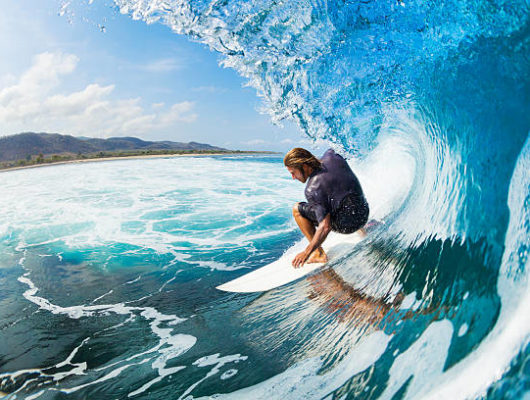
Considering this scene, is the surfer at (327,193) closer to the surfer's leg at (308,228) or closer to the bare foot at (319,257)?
the surfer's leg at (308,228)

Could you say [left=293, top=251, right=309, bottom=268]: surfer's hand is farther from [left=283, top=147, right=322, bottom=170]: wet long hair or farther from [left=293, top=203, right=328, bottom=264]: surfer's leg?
[left=283, top=147, right=322, bottom=170]: wet long hair

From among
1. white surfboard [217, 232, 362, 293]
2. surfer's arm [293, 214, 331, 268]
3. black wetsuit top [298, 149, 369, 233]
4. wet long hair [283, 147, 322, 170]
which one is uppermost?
wet long hair [283, 147, 322, 170]

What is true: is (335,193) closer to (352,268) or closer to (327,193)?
(327,193)

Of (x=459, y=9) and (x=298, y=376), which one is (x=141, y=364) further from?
(x=459, y=9)

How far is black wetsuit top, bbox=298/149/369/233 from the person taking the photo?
8.73 feet

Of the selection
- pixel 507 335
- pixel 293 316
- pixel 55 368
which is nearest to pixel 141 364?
pixel 55 368

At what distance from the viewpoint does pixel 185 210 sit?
27.7ft

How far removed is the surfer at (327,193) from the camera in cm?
266

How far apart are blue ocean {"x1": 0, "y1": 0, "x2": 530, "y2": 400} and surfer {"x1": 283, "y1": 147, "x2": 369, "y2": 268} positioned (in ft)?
1.33

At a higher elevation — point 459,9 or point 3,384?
point 459,9

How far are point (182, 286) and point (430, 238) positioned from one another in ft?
9.16

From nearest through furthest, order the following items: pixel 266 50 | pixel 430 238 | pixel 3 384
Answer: pixel 3 384 < pixel 430 238 < pixel 266 50

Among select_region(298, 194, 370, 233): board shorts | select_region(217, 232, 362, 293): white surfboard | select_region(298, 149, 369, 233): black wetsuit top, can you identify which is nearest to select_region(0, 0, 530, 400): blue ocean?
select_region(217, 232, 362, 293): white surfboard

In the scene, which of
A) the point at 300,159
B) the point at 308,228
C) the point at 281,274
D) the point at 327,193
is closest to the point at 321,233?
the point at 327,193
